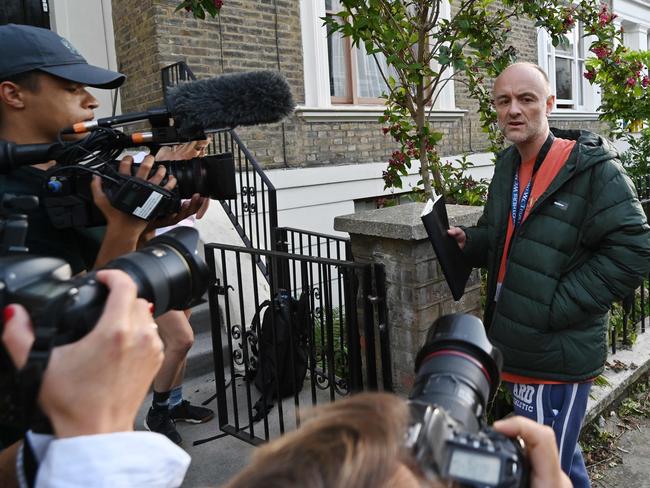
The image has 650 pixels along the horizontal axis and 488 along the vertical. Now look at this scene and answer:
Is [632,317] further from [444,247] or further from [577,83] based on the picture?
[577,83]

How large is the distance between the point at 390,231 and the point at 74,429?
92.0 inches

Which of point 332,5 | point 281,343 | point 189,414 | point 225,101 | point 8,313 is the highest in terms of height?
point 332,5

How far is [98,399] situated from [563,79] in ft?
43.1

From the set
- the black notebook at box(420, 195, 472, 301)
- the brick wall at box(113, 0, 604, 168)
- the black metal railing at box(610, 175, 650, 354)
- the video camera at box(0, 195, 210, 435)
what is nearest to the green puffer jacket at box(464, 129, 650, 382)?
the black notebook at box(420, 195, 472, 301)

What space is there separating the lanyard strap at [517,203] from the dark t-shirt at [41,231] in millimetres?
1739

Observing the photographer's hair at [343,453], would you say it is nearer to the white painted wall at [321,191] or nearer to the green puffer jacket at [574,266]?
the green puffer jacket at [574,266]

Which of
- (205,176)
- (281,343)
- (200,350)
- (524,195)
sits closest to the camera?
(205,176)

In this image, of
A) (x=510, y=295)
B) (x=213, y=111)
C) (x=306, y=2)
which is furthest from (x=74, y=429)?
(x=306, y=2)

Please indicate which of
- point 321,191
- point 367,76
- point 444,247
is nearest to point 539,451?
point 444,247

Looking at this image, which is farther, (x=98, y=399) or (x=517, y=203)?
(x=517, y=203)

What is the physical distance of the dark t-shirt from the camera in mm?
1592

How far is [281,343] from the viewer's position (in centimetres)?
341

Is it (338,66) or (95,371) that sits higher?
(338,66)

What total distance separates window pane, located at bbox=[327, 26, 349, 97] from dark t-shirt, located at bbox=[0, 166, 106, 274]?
6449mm
